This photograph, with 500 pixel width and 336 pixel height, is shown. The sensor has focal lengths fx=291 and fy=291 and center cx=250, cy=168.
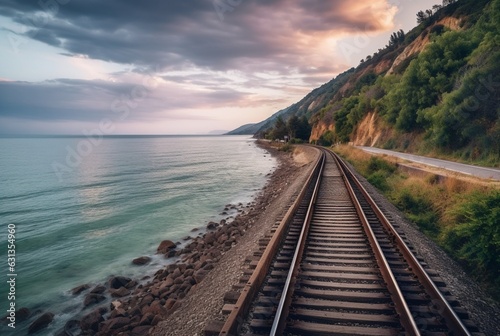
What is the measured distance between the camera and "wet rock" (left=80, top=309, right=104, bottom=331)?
7766 millimetres

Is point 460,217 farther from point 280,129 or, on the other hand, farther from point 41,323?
point 280,129

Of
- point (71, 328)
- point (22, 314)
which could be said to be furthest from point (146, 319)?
point (22, 314)

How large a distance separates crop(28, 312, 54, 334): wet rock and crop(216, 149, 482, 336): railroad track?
6960mm

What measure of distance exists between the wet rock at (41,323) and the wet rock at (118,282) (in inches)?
76.8

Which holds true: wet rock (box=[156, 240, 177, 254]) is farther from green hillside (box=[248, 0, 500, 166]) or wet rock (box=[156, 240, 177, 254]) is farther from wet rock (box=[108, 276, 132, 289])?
green hillside (box=[248, 0, 500, 166])

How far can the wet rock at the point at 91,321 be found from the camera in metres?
7.77

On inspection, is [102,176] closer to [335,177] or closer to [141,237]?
[141,237]

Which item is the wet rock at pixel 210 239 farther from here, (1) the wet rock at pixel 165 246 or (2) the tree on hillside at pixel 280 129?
(2) the tree on hillside at pixel 280 129

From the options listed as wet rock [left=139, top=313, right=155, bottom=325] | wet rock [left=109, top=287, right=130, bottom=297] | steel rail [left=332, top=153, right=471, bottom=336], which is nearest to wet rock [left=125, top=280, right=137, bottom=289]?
wet rock [left=109, top=287, right=130, bottom=297]

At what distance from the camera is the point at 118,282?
10.3 metres

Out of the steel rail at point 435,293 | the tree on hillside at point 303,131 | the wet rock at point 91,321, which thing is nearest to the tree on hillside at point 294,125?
the tree on hillside at point 303,131

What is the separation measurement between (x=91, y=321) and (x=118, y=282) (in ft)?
8.18

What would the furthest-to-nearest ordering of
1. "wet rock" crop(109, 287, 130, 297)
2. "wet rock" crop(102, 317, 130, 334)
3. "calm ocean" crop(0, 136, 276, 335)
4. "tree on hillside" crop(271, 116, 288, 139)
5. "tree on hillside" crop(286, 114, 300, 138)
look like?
"tree on hillside" crop(271, 116, 288, 139) → "tree on hillside" crop(286, 114, 300, 138) → "calm ocean" crop(0, 136, 276, 335) → "wet rock" crop(109, 287, 130, 297) → "wet rock" crop(102, 317, 130, 334)

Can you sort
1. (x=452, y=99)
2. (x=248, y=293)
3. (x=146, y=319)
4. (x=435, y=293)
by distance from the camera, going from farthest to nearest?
(x=452, y=99), (x=146, y=319), (x=435, y=293), (x=248, y=293)
